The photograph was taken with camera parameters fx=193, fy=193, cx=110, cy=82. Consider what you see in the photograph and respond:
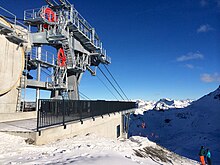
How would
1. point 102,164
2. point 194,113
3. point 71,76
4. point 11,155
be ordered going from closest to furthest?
point 102,164, point 11,155, point 71,76, point 194,113

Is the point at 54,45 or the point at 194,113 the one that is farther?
the point at 194,113

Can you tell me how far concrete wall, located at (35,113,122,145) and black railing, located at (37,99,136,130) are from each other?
1.07 feet

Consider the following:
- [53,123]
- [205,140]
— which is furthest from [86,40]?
[205,140]

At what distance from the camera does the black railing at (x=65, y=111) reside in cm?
862

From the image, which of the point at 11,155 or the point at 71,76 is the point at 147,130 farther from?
the point at 11,155

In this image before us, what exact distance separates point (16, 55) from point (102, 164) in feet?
43.0

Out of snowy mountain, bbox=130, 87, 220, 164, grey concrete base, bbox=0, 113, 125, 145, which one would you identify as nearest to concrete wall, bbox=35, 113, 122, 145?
grey concrete base, bbox=0, 113, 125, 145

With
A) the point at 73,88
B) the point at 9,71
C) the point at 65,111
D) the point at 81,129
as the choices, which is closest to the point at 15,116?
the point at 9,71

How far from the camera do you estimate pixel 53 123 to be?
939 centimetres

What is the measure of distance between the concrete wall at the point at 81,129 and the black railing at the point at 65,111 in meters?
0.33

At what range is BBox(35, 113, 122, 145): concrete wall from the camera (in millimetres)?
8353

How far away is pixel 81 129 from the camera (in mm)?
11625

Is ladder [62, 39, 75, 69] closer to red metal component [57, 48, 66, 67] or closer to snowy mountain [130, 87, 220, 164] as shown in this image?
red metal component [57, 48, 66, 67]

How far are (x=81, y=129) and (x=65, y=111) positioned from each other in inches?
69.1
